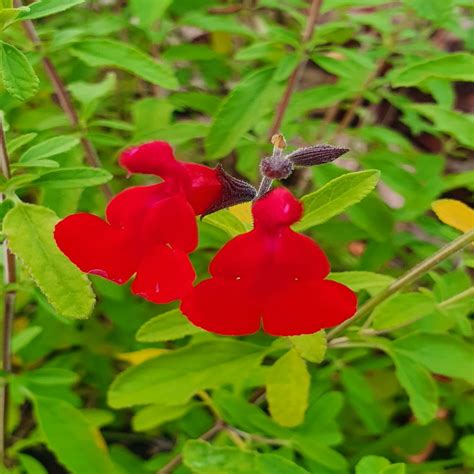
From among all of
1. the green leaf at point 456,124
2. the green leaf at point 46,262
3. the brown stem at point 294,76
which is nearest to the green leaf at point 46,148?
the green leaf at point 46,262

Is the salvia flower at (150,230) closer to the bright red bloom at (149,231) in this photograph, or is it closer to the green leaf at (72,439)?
the bright red bloom at (149,231)

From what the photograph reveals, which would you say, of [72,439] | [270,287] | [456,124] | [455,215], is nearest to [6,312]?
[72,439]

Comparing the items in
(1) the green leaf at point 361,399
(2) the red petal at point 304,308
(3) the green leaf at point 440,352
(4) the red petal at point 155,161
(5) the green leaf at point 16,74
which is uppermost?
(5) the green leaf at point 16,74

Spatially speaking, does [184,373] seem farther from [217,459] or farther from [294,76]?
[294,76]

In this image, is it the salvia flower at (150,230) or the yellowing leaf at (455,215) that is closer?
the salvia flower at (150,230)

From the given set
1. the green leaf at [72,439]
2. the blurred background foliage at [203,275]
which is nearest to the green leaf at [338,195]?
the blurred background foliage at [203,275]

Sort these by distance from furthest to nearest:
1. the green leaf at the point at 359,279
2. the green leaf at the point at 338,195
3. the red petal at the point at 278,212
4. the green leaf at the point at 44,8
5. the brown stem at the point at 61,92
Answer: the brown stem at the point at 61,92
the green leaf at the point at 359,279
the green leaf at the point at 44,8
the green leaf at the point at 338,195
the red petal at the point at 278,212

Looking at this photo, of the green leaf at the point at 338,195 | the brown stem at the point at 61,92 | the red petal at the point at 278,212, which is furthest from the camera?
the brown stem at the point at 61,92

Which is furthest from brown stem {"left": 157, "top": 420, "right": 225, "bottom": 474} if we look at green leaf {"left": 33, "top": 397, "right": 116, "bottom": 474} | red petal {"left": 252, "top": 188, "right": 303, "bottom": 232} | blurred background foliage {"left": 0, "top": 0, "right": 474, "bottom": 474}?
red petal {"left": 252, "top": 188, "right": 303, "bottom": 232}

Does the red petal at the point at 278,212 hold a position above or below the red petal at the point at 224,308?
above
